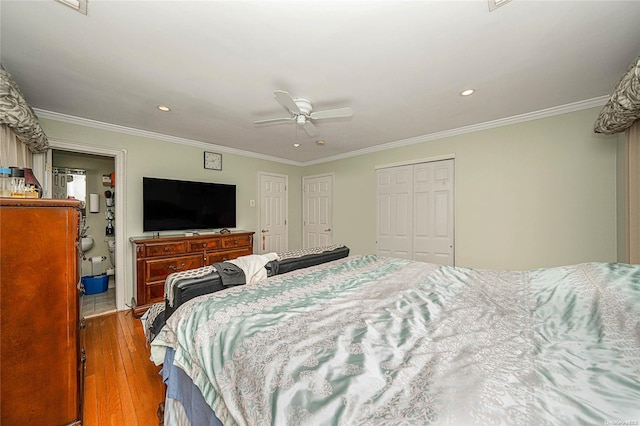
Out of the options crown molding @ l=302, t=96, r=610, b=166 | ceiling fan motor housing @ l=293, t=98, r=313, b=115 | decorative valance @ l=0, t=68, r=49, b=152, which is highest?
crown molding @ l=302, t=96, r=610, b=166

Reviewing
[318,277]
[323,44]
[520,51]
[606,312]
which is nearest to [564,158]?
[520,51]

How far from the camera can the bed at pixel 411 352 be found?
0.62 m

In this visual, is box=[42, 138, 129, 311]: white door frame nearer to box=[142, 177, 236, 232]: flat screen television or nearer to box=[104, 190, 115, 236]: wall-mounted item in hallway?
box=[142, 177, 236, 232]: flat screen television

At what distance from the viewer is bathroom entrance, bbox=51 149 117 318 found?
13.0 ft

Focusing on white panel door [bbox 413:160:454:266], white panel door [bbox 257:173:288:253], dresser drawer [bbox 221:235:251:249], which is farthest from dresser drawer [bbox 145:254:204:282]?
white panel door [bbox 413:160:454:266]

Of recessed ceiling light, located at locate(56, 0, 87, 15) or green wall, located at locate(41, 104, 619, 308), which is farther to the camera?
green wall, located at locate(41, 104, 619, 308)

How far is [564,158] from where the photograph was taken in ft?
8.84

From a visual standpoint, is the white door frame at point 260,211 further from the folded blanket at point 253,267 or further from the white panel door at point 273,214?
the folded blanket at point 253,267

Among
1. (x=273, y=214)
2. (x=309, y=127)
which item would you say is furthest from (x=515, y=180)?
(x=273, y=214)

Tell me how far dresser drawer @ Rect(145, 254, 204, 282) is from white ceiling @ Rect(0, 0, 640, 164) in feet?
6.08

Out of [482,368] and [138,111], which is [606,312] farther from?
[138,111]

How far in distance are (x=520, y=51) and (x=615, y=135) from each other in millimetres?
1724

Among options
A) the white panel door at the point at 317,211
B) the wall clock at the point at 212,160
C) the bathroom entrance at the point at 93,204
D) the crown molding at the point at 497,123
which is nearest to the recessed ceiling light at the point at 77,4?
the wall clock at the point at 212,160

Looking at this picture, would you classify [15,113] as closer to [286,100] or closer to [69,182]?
[286,100]
